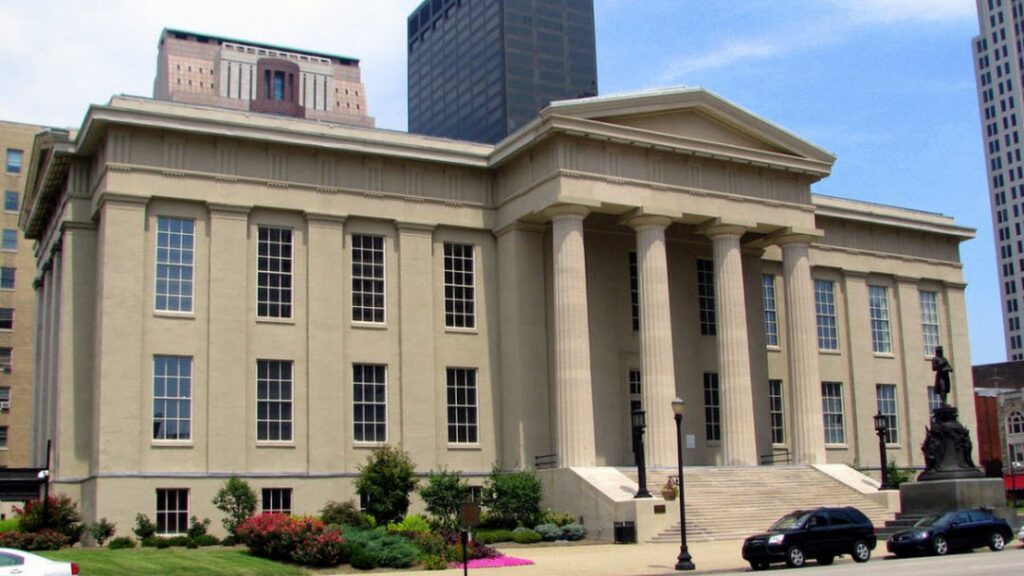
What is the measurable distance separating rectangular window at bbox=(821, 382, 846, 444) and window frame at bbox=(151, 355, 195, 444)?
30.2 metres

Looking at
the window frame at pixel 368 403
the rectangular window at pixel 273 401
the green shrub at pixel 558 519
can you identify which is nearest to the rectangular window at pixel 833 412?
the green shrub at pixel 558 519

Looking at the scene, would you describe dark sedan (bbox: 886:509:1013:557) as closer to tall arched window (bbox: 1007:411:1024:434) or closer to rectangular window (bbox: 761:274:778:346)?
rectangular window (bbox: 761:274:778:346)

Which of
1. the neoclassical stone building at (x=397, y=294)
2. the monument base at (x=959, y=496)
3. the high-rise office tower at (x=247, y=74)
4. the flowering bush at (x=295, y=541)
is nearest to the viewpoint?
the flowering bush at (x=295, y=541)

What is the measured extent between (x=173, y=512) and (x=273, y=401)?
17.5 feet

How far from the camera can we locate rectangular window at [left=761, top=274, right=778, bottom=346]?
5400 cm

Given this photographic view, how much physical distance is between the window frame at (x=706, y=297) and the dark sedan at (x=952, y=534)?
1920 centimetres

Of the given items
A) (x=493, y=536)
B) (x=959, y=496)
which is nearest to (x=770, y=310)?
(x=959, y=496)

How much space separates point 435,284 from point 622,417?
31.6 feet

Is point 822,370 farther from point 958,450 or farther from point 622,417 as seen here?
point 958,450

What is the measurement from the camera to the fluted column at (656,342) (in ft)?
142

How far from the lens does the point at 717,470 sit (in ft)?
141

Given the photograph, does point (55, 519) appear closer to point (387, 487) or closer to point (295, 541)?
point (387, 487)

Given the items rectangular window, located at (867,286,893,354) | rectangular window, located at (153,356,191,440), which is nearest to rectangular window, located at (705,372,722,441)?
rectangular window, located at (867,286,893,354)

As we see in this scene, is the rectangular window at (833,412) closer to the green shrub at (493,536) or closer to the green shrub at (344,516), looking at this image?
the green shrub at (493,536)
